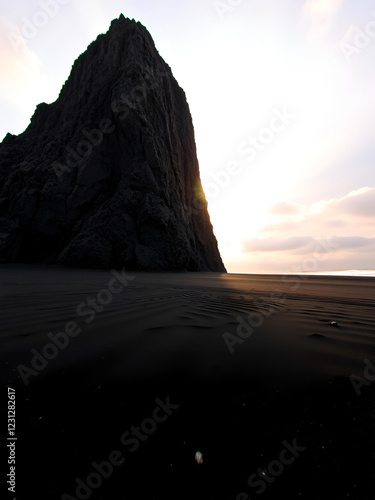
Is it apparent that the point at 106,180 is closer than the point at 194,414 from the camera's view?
No

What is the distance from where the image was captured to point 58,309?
2.63 metres

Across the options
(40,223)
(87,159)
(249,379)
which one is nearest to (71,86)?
(87,159)

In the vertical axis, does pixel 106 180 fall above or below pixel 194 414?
above

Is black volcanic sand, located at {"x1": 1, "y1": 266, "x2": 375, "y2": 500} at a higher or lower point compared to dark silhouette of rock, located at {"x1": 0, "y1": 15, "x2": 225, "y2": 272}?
lower

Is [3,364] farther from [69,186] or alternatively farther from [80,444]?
[69,186]

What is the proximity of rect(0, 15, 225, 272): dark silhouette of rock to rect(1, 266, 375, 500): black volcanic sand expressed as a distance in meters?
12.8

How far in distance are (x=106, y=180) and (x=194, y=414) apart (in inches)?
700

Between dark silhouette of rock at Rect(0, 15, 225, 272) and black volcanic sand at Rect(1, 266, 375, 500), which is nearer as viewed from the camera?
black volcanic sand at Rect(1, 266, 375, 500)

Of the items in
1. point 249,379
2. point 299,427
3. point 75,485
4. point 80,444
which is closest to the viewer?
point 75,485

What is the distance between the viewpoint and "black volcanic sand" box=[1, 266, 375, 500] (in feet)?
2.18

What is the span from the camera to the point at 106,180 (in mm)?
16719

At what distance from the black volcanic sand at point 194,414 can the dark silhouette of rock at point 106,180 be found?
12834 millimetres

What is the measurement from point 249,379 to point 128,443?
0.67 metres

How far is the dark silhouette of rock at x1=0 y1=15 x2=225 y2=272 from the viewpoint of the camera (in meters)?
14.8
